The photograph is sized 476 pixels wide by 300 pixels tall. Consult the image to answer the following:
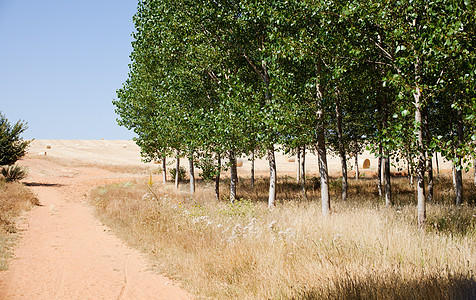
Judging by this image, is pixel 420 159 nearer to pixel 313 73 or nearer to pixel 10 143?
pixel 313 73

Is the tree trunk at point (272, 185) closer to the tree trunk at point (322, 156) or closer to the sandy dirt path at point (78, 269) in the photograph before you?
the tree trunk at point (322, 156)

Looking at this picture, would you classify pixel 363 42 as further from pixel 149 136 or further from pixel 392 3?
pixel 149 136

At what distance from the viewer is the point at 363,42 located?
342 inches

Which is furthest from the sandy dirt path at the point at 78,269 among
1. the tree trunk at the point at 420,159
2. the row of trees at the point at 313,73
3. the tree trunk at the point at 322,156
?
the tree trunk at the point at 322,156

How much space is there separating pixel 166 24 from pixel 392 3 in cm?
1152

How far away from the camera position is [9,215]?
13.3 m

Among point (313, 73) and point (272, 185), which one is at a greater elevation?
point (313, 73)

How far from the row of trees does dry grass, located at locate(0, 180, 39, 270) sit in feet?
24.5

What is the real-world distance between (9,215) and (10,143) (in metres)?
17.3

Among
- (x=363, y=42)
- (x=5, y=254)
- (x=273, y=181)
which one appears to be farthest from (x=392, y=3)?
(x=5, y=254)

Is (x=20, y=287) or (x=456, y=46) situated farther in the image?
(x=20, y=287)

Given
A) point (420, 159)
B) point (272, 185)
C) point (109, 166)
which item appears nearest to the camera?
point (420, 159)

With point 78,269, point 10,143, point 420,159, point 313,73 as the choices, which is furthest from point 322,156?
point 10,143

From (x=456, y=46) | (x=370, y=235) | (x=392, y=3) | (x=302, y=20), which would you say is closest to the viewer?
(x=456, y=46)
